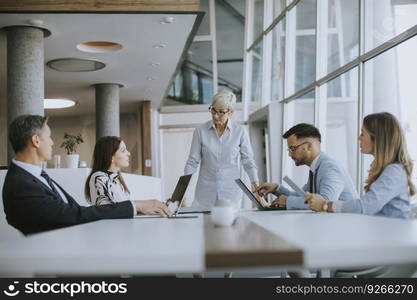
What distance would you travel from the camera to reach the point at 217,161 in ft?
12.8

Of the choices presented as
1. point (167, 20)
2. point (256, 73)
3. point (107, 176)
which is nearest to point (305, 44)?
point (167, 20)

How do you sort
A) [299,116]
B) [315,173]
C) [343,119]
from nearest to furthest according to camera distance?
[315,173] → [343,119] → [299,116]

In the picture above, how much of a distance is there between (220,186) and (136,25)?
260cm

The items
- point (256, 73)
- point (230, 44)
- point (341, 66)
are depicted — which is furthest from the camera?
point (230, 44)

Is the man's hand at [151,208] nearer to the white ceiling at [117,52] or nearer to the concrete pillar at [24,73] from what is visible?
the white ceiling at [117,52]

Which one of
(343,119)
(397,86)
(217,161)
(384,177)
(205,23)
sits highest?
(205,23)

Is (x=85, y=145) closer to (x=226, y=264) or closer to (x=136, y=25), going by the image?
(x=136, y=25)

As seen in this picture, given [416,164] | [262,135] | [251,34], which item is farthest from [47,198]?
[251,34]

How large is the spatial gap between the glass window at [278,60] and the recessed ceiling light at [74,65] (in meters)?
2.62

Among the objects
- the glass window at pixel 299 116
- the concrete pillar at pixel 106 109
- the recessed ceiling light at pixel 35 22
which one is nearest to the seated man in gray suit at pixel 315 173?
the recessed ceiling light at pixel 35 22

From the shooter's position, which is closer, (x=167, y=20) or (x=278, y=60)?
(x=167, y=20)

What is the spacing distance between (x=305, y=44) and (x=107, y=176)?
4.65 meters

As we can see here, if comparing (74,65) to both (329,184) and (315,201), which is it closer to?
(329,184)

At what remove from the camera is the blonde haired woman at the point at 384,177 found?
226cm
